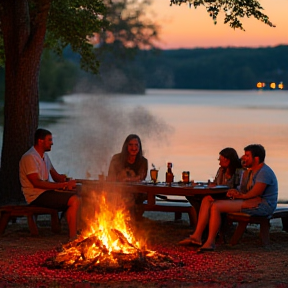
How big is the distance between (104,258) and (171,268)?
0.61m

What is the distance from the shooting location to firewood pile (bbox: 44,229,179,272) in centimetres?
789

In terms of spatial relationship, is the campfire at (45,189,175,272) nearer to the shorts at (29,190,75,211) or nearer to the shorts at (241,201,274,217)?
the shorts at (29,190,75,211)

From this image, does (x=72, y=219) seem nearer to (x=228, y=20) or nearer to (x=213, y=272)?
(x=213, y=272)

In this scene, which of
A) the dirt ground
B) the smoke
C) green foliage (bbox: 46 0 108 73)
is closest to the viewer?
the dirt ground

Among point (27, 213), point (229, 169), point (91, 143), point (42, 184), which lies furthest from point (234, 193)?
point (91, 143)

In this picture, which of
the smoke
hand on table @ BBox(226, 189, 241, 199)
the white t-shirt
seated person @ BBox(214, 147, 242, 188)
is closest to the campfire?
hand on table @ BBox(226, 189, 241, 199)

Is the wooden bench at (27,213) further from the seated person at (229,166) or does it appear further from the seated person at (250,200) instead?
the seated person at (229,166)

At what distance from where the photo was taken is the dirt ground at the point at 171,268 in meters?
7.57

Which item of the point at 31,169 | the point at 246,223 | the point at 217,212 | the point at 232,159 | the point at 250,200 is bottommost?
the point at 246,223

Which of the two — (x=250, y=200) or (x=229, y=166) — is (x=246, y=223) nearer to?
(x=250, y=200)

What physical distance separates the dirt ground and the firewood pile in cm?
7

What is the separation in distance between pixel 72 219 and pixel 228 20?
4.70 meters

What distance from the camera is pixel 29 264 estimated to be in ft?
27.2

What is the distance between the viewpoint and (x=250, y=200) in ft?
31.1
